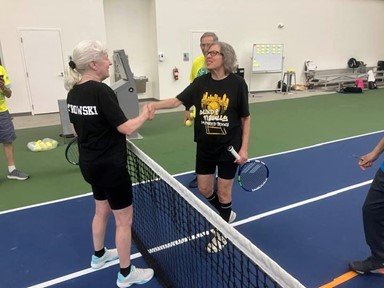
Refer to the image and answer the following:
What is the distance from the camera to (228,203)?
3014 millimetres

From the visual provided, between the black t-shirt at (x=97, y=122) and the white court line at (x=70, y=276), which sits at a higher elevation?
the black t-shirt at (x=97, y=122)

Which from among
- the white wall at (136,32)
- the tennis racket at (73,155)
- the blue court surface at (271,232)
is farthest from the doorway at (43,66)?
the blue court surface at (271,232)

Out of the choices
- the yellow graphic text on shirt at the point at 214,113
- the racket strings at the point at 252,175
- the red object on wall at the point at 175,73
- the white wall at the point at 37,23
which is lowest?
the racket strings at the point at 252,175

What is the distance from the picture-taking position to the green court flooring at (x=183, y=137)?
450 cm

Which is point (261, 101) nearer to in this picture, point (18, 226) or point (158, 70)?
point (158, 70)

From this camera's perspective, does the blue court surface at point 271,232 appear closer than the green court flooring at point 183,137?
Yes

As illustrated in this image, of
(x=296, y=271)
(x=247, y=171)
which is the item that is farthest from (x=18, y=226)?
(x=296, y=271)

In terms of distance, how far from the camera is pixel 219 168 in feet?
9.48

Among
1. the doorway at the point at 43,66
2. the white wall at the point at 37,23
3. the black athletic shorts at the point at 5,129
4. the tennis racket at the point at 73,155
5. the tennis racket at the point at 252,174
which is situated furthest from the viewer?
the doorway at the point at 43,66

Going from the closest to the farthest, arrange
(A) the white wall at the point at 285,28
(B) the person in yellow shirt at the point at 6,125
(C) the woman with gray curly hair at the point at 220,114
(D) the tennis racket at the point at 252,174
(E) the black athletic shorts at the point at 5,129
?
1. (C) the woman with gray curly hair at the point at 220,114
2. (D) the tennis racket at the point at 252,174
3. (B) the person in yellow shirt at the point at 6,125
4. (E) the black athletic shorts at the point at 5,129
5. (A) the white wall at the point at 285,28

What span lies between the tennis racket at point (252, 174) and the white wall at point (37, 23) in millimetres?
7934

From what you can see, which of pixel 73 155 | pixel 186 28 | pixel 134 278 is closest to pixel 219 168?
pixel 134 278

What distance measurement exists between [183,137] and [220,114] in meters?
4.14

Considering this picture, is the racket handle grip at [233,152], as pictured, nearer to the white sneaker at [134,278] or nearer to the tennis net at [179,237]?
the tennis net at [179,237]
